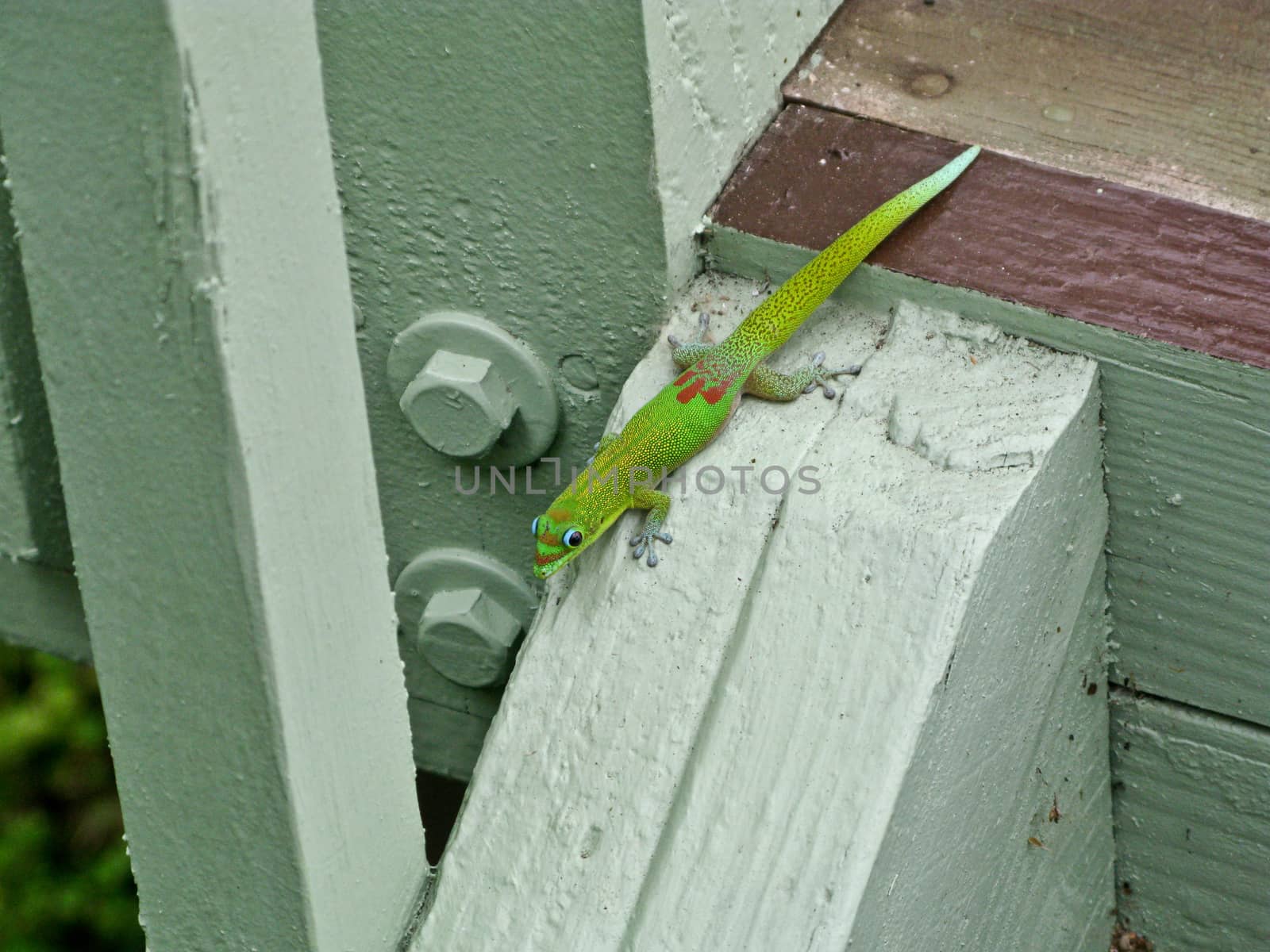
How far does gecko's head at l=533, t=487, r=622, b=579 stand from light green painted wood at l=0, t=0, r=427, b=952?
17.8 inches

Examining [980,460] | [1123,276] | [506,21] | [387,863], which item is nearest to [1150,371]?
[1123,276]

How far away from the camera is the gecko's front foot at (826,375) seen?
1.44 metres

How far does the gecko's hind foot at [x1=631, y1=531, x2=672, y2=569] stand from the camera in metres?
1.31

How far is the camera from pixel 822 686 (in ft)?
3.84

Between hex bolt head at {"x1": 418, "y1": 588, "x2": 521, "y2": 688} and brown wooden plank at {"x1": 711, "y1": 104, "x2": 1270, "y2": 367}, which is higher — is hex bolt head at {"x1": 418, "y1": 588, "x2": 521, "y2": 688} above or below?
below

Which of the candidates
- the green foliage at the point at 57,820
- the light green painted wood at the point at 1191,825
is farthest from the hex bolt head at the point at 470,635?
the green foliage at the point at 57,820

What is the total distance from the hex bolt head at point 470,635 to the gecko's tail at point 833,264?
525 millimetres

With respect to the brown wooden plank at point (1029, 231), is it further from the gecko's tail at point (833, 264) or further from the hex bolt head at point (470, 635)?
the hex bolt head at point (470, 635)

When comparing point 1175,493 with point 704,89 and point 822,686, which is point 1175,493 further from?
point 704,89

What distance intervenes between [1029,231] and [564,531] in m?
0.65

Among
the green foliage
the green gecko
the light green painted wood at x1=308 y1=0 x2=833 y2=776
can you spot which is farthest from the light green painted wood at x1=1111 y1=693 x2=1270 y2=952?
the green foliage

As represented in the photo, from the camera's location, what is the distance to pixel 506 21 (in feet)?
4.39

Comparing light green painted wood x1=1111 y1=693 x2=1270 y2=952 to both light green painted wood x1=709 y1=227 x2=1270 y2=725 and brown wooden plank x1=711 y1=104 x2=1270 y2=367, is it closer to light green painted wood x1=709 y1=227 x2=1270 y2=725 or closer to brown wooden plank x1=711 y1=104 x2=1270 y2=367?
light green painted wood x1=709 y1=227 x2=1270 y2=725

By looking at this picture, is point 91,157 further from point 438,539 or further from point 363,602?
point 438,539
